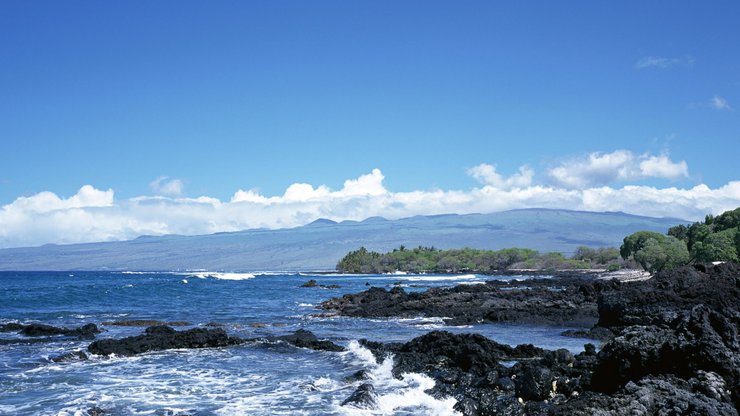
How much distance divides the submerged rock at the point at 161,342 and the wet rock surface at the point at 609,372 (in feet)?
25.0

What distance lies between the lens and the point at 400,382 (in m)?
17.2

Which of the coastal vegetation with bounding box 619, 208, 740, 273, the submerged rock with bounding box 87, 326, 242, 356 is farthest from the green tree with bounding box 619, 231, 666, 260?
the submerged rock with bounding box 87, 326, 242, 356

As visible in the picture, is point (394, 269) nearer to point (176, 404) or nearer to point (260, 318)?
point (260, 318)

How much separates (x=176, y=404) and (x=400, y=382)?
5709 mm

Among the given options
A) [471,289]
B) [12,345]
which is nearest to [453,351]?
[12,345]

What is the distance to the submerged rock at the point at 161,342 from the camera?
922 inches

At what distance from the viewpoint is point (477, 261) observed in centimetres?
18150

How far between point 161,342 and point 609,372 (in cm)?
1733

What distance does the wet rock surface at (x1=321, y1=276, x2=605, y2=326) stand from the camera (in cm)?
3684

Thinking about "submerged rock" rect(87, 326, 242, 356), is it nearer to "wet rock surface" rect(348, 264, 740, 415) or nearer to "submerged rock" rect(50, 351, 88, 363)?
"submerged rock" rect(50, 351, 88, 363)

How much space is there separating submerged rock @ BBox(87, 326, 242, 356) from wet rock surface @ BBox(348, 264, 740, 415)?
7.61 meters

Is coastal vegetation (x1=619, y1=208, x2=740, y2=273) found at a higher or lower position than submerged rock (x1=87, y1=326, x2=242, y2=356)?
higher

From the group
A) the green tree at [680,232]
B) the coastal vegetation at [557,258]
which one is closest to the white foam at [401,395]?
the coastal vegetation at [557,258]

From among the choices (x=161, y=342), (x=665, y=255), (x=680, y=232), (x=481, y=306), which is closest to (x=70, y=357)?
(x=161, y=342)
